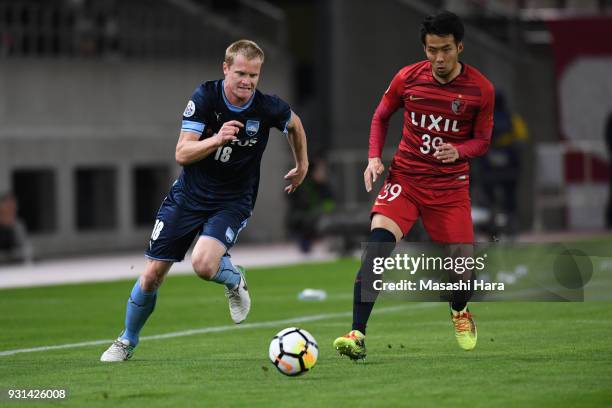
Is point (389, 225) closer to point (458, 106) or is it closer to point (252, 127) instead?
point (458, 106)

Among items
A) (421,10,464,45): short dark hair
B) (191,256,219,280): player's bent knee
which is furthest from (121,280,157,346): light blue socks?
(421,10,464,45): short dark hair

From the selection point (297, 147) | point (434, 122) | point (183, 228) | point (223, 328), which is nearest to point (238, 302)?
point (183, 228)

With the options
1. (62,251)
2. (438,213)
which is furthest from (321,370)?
(62,251)

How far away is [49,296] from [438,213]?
28.2 feet

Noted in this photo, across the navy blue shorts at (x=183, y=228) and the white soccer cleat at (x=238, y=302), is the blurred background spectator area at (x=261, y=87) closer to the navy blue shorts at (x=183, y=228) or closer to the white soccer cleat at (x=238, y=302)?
the white soccer cleat at (x=238, y=302)

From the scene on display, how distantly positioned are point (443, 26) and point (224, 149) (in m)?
1.67

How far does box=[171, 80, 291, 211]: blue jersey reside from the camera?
32.2 feet

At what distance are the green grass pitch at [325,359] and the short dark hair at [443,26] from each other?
2.14 m

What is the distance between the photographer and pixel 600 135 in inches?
1190

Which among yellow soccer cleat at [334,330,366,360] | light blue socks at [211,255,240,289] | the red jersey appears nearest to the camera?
yellow soccer cleat at [334,330,366,360]

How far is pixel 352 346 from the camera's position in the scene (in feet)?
31.2

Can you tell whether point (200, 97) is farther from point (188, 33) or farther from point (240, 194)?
point (188, 33)

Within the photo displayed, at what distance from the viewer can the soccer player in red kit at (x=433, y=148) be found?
9836 millimetres

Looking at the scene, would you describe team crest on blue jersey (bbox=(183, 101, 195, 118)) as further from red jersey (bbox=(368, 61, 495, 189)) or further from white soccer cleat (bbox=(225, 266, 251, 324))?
white soccer cleat (bbox=(225, 266, 251, 324))
